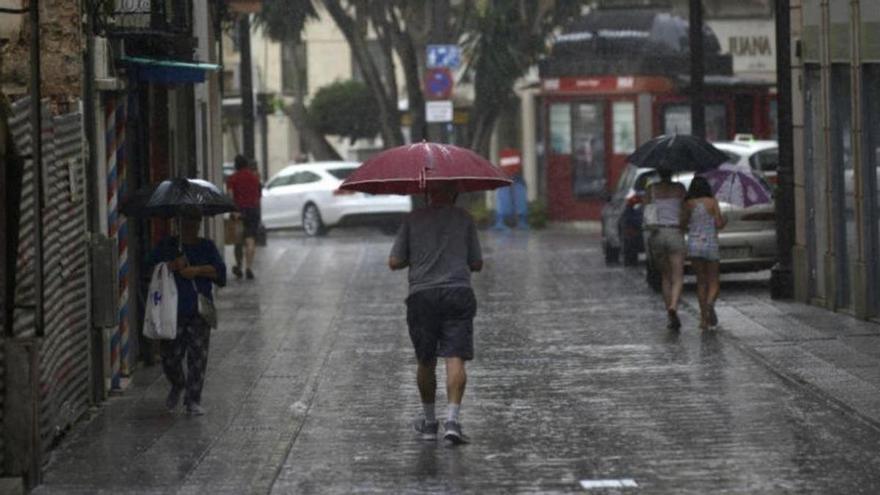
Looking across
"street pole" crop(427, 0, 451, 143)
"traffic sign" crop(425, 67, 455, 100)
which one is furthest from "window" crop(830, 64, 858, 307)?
"street pole" crop(427, 0, 451, 143)

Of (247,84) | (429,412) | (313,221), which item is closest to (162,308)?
(429,412)

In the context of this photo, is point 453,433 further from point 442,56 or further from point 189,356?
point 442,56

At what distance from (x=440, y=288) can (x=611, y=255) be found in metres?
17.9

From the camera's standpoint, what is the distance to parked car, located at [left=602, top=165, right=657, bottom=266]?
29078 mm

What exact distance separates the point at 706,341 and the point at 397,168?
21.3ft

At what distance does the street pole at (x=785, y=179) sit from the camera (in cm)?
2406

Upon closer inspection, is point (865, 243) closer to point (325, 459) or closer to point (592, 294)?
point (592, 294)

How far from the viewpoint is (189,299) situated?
1530 centimetres

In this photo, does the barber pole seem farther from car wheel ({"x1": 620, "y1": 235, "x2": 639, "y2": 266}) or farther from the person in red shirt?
car wheel ({"x1": 620, "y1": 235, "x2": 639, "y2": 266})

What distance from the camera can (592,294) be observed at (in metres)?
25.7

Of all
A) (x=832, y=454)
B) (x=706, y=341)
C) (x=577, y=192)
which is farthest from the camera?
(x=577, y=192)

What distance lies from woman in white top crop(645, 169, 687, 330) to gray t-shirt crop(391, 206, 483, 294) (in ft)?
23.9

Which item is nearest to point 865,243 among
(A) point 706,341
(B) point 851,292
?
(B) point 851,292

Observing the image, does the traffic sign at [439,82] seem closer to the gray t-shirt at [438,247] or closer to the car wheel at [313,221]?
the car wheel at [313,221]
